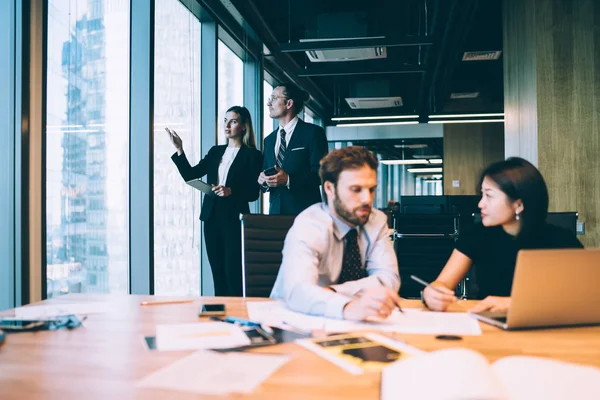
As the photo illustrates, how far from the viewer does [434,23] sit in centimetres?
579

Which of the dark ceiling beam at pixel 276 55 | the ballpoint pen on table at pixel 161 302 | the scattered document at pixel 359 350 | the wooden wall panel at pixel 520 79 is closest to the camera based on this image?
the scattered document at pixel 359 350

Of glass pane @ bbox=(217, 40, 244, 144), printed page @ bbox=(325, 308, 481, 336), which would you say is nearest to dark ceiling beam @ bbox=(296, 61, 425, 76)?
glass pane @ bbox=(217, 40, 244, 144)

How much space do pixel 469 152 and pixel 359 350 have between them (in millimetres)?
10568

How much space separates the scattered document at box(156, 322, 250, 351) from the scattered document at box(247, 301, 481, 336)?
0.14 meters

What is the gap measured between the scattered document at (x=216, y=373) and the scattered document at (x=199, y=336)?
0.23 feet

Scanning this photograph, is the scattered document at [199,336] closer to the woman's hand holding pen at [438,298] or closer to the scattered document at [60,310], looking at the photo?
the scattered document at [60,310]

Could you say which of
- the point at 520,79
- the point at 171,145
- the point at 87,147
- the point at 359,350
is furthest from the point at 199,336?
the point at 520,79

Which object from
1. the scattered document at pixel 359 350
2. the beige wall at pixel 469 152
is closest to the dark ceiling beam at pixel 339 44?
the scattered document at pixel 359 350

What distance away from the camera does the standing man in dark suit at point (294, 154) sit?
3408mm

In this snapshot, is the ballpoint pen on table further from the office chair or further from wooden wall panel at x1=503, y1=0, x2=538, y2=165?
wooden wall panel at x1=503, y1=0, x2=538, y2=165

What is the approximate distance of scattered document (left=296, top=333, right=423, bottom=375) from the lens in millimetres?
1033

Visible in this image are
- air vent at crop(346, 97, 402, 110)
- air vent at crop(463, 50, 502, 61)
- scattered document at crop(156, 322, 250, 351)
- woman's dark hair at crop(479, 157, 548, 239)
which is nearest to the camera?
scattered document at crop(156, 322, 250, 351)

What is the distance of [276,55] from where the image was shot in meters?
6.70

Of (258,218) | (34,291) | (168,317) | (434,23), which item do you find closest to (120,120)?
(34,291)
